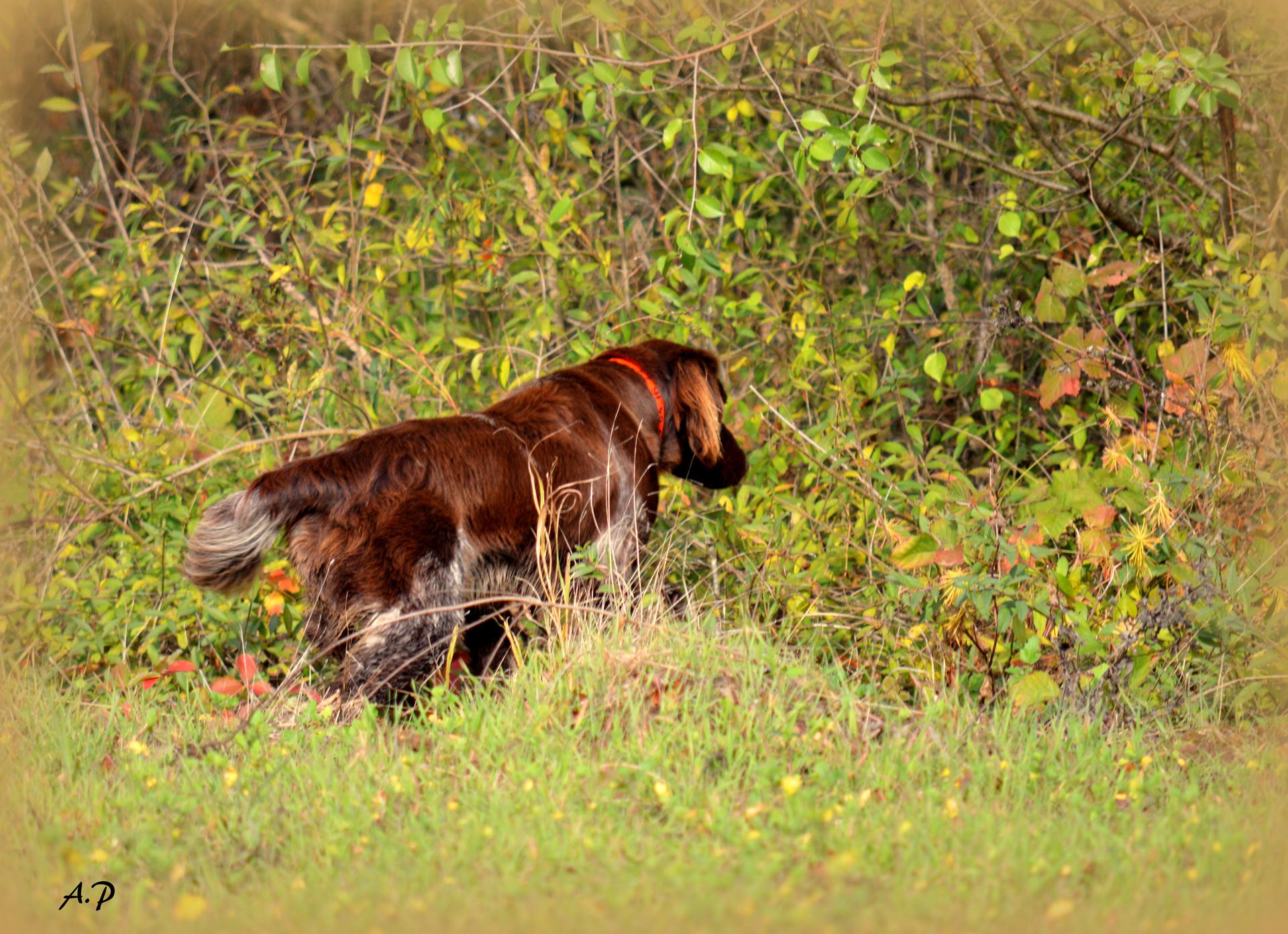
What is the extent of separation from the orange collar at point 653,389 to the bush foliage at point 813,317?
1.60 ft

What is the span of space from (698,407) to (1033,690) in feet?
6.23

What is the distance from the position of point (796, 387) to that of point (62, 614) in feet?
11.2

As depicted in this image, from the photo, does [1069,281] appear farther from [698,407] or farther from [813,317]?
[698,407]

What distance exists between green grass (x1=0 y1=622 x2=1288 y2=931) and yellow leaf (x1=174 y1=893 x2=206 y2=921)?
21 millimetres

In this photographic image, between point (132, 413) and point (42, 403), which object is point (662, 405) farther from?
point (42, 403)

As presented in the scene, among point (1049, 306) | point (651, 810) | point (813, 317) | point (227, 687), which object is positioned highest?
point (1049, 306)

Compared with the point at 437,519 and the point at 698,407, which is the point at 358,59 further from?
the point at 698,407

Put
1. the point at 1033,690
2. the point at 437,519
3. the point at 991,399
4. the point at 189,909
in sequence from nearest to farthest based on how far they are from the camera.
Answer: the point at 189,909, the point at 1033,690, the point at 437,519, the point at 991,399

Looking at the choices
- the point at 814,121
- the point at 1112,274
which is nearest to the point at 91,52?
the point at 814,121

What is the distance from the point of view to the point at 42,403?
726 cm

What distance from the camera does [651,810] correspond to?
11.4 feet

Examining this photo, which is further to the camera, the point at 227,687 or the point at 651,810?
the point at 227,687

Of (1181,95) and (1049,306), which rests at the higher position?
(1181,95)

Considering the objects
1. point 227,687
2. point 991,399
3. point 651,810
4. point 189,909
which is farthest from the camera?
point 991,399
